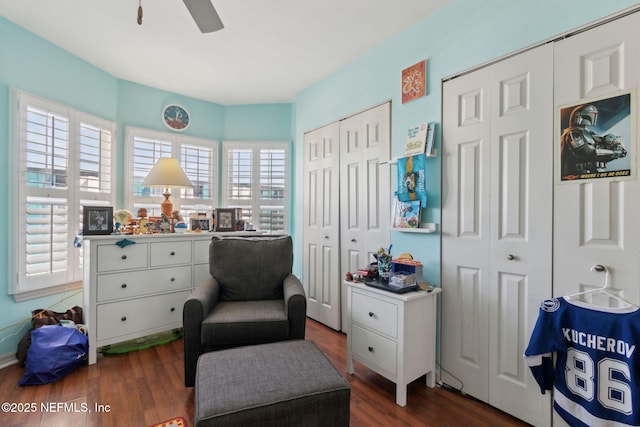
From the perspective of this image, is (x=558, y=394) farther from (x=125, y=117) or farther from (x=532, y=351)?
(x=125, y=117)

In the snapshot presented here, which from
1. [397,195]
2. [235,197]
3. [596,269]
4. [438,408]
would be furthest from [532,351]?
[235,197]

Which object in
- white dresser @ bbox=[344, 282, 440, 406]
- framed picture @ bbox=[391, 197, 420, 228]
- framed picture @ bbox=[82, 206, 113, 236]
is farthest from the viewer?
framed picture @ bbox=[82, 206, 113, 236]

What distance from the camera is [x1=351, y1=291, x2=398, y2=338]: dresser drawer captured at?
6.09ft

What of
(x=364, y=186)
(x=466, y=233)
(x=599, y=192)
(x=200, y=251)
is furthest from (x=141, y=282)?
(x=599, y=192)

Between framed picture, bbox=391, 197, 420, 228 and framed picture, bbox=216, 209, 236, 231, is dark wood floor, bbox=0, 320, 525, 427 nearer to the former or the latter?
framed picture, bbox=391, 197, 420, 228

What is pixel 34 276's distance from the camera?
2.42m

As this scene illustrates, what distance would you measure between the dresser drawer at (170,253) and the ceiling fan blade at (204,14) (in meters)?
1.76

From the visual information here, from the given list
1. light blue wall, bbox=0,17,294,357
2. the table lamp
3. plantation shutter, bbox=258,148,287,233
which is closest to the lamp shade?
the table lamp

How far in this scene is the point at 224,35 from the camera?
7.78 ft

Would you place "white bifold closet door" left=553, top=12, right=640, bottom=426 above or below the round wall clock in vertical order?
below

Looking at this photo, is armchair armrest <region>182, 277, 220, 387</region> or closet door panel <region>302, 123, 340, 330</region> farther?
closet door panel <region>302, 123, 340, 330</region>

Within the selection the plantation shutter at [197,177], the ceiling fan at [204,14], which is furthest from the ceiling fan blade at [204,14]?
the plantation shutter at [197,177]

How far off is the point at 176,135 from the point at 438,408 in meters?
3.62

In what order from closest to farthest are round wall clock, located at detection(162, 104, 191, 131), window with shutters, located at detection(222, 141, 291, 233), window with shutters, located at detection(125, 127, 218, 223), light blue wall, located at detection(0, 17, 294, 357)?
light blue wall, located at detection(0, 17, 294, 357)
window with shutters, located at detection(125, 127, 218, 223)
round wall clock, located at detection(162, 104, 191, 131)
window with shutters, located at detection(222, 141, 291, 233)
